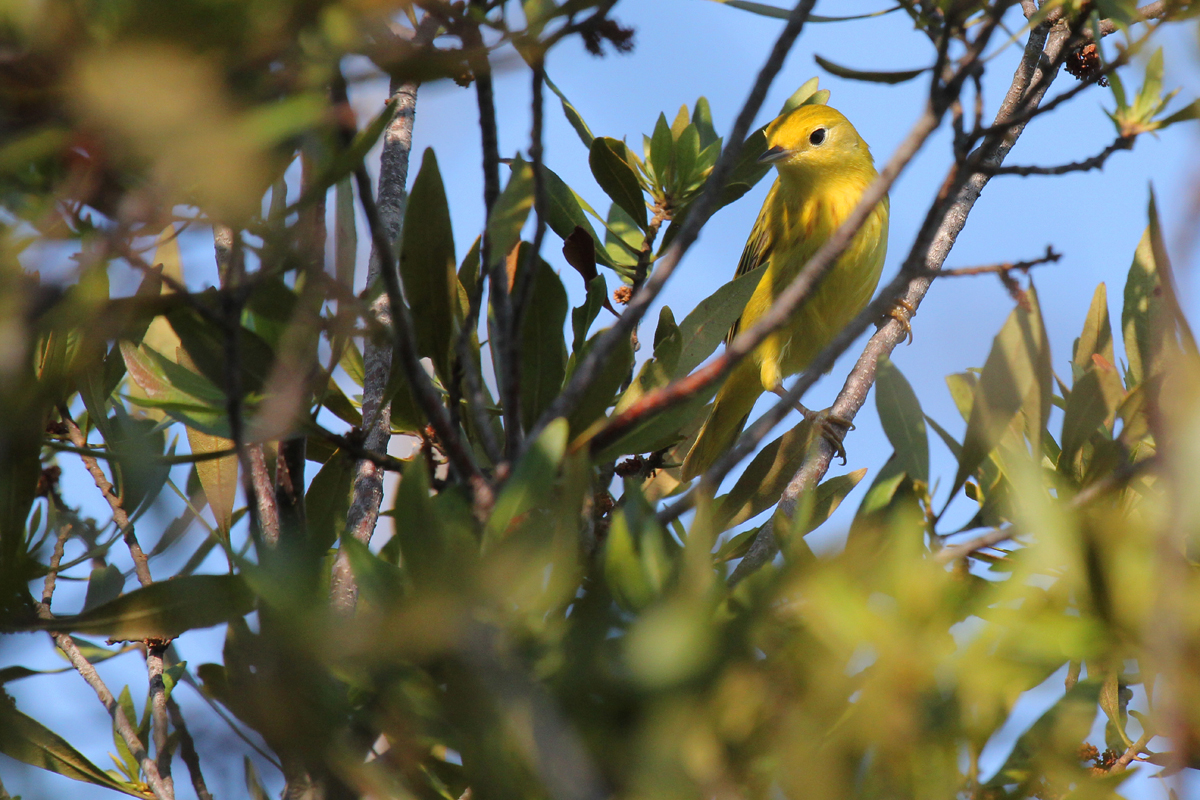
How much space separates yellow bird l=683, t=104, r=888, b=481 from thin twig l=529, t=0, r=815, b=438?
2259mm

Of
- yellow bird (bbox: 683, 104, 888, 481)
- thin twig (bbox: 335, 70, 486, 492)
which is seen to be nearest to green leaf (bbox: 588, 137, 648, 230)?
thin twig (bbox: 335, 70, 486, 492)

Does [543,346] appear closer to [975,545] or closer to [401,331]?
[401,331]

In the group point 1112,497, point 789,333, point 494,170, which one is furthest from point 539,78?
point 789,333

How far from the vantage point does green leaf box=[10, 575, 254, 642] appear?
97 cm

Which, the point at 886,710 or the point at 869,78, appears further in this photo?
the point at 869,78

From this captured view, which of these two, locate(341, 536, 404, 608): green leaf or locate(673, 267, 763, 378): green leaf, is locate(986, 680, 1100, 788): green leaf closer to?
locate(341, 536, 404, 608): green leaf

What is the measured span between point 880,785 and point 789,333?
330cm

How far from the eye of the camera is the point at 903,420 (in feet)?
2.95

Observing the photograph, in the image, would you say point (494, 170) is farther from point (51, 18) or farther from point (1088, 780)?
point (1088, 780)

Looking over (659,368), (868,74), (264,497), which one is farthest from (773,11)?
(264,497)

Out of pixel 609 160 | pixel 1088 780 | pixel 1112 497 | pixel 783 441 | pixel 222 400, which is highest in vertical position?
pixel 609 160

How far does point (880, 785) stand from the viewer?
0.53 m

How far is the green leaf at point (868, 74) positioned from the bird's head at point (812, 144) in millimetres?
3222

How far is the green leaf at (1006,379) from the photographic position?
2.81ft
